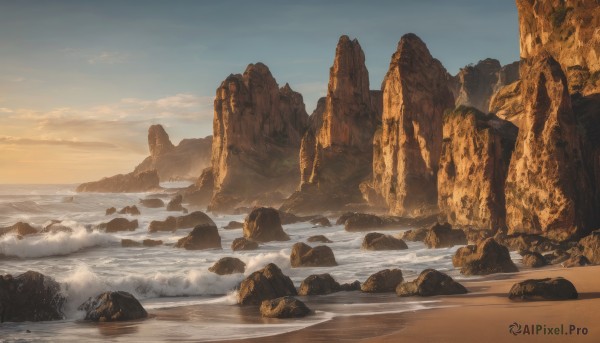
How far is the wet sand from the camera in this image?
1487cm

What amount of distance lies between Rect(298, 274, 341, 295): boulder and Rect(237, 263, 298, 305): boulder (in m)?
0.40

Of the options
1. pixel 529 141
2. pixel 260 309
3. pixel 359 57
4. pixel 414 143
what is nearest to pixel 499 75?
pixel 359 57

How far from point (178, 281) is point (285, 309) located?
27.6 ft

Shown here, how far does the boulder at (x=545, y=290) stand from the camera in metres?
19.5

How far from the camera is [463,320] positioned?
17047 millimetres

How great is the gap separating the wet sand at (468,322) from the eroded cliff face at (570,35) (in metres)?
30.8

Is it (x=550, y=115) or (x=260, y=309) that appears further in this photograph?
(x=550, y=115)

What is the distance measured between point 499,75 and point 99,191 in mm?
102836

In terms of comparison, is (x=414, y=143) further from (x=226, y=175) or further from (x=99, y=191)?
(x=99, y=191)

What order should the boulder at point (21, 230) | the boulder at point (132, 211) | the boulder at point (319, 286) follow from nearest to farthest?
the boulder at point (319, 286), the boulder at point (21, 230), the boulder at point (132, 211)

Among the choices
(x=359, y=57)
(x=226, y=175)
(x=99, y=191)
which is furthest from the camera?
(x=99, y=191)

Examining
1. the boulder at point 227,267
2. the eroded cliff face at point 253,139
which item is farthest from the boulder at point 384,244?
the eroded cliff face at point 253,139

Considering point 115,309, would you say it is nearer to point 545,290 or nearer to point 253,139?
point 545,290

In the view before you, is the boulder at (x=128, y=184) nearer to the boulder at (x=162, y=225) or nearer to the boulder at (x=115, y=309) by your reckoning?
the boulder at (x=162, y=225)
